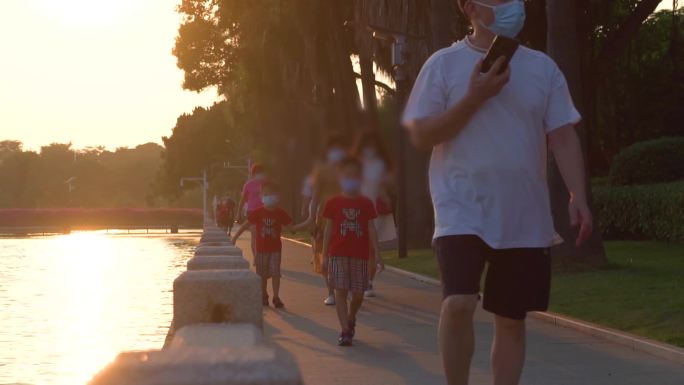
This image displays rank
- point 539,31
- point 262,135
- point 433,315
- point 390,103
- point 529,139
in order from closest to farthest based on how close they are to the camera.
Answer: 1. point 529,139
2. point 433,315
3. point 539,31
4. point 390,103
5. point 262,135

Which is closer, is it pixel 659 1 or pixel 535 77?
pixel 535 77

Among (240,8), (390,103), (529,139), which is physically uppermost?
(240,8)

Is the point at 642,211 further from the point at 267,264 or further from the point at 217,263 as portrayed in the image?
the point at 217,263

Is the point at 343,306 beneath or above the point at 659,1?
beneath

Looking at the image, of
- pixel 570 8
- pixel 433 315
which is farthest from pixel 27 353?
pixel 570 8

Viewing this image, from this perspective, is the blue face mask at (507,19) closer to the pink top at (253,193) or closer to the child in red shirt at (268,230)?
the child in red shirt at (268,230)

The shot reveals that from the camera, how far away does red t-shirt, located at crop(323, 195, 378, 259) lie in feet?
37.5

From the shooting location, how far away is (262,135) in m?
54.0

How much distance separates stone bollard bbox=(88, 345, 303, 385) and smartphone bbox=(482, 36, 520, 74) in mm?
2288

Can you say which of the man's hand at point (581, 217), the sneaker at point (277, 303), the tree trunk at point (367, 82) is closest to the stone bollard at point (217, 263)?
the man's hand at point (581, 217)

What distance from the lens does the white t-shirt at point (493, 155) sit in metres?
5.48

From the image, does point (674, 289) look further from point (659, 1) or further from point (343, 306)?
point (659, 1)

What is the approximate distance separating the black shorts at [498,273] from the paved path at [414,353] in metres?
3.22

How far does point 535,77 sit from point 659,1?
56.5 ft
